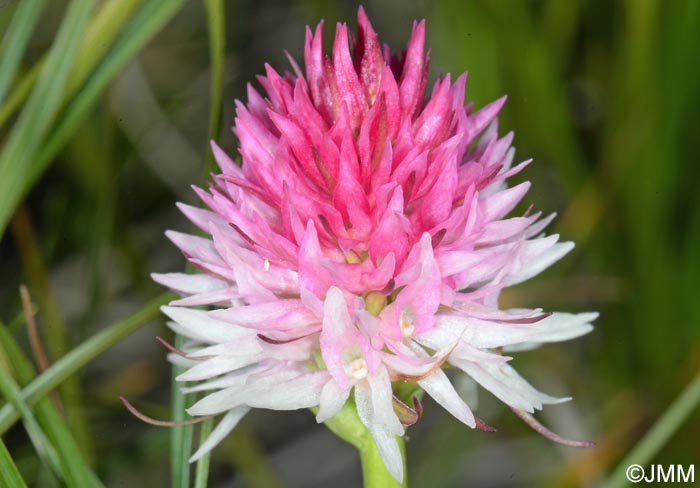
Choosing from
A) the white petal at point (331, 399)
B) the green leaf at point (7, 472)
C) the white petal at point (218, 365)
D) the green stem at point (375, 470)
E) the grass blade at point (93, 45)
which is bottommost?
the green stem at point (375, 470)

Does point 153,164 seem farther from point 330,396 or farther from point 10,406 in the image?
point 330,396

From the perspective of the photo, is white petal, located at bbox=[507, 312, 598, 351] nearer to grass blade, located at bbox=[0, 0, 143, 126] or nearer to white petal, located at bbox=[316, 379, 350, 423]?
white petal, located at bbox=[316, 379, 350, 423]

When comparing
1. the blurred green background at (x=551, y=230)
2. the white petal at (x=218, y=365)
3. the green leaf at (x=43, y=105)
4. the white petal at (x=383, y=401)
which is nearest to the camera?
the white petal at (x=383, y=401)

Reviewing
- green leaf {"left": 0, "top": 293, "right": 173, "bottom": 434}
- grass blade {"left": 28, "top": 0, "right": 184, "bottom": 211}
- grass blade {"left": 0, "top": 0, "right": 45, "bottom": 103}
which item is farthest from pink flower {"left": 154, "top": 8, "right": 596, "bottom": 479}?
grass blade {"left": 0, "top": 0, "right": 45, "bottom": 103}

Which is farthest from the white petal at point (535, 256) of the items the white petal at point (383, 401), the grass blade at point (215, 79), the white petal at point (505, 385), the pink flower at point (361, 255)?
the grass blade at point (215, 79)

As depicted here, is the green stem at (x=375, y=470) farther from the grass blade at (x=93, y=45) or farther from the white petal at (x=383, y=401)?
the grass blade at (x=93, y=45)

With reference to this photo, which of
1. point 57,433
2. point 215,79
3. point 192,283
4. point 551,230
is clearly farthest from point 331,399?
point 551,230
